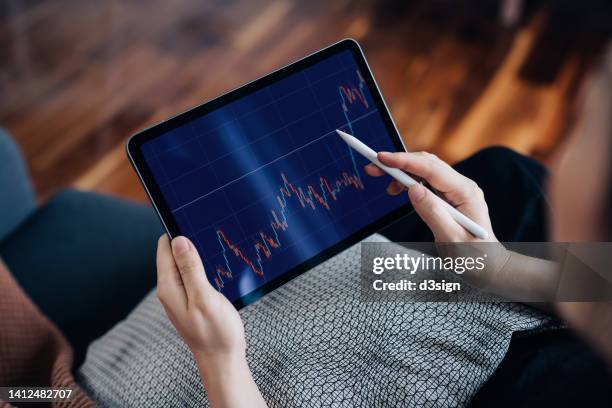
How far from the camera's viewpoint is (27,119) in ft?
6.31

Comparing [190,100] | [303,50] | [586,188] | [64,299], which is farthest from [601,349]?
[303,50]

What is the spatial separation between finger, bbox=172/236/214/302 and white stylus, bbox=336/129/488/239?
0.74ft

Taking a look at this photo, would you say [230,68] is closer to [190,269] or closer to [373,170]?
[373,170]

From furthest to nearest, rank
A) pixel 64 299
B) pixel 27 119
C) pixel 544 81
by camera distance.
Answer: pixel 544 81 < pixel 27 119 < pixel 64 299

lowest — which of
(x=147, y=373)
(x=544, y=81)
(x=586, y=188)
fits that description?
(x=544, y=81)

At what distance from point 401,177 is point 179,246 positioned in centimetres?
27

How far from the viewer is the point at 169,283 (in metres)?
0.63

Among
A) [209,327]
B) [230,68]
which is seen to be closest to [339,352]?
[209,327]

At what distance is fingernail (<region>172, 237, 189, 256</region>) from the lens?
2.06 ft

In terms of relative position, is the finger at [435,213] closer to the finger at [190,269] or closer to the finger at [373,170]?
the finger at [373,170]

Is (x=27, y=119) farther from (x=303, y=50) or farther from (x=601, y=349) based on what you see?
(x=601, y=349)

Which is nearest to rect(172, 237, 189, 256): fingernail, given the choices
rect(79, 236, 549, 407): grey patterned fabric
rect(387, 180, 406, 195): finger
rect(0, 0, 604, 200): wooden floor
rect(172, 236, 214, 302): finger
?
rect(172, 236, 214, 302): finger

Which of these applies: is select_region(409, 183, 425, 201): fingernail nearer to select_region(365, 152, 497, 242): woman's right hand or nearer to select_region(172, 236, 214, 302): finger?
select_region(365, 152, 497, 242): woman's right hand

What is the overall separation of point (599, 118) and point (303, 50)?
1845 millimetres
